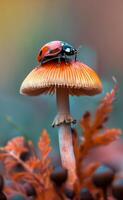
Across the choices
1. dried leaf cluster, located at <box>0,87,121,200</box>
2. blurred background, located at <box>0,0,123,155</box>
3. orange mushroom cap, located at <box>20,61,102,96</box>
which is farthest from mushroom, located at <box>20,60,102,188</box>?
blurred background, located at <box>0,0,123,155</box>

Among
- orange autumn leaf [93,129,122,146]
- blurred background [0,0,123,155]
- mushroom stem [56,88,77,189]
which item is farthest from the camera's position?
blurred background [0,0,123,155]

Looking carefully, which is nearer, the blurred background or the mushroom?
the mushroom

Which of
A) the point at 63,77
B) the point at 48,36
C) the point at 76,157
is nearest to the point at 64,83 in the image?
the point at 63,77

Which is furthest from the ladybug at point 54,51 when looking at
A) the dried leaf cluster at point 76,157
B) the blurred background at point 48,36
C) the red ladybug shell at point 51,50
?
the blurred background at point 48,36

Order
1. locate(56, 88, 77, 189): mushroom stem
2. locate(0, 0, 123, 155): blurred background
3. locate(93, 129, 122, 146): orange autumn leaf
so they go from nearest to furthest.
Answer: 1. locate(93, 129, 122, 146): orange autumn leaf
2. locate(56, 88, 77, 189): mushroom stem
3. locate(0, 0, 123, 155): blurred background

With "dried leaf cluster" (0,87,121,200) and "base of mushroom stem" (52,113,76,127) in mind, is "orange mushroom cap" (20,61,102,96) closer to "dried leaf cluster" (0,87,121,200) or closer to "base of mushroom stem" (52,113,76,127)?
"base of mushroom stem" (52,113,76,127)

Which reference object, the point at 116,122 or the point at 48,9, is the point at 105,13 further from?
the point at 116,122

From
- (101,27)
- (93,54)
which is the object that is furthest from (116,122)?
(101,27)
